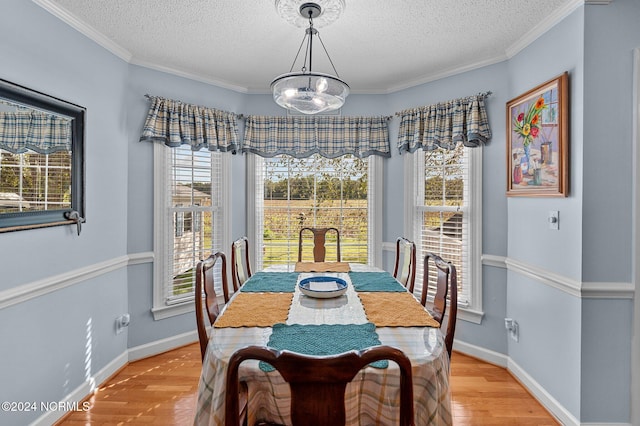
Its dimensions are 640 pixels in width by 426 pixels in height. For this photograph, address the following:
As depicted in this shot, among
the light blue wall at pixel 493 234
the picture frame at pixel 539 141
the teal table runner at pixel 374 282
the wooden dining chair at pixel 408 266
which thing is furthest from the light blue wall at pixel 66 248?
the picture frame at pixel 539 141

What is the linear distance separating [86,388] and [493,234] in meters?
3.33

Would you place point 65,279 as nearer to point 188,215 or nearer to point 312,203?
point 188,215

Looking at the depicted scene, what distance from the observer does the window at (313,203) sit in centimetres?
362

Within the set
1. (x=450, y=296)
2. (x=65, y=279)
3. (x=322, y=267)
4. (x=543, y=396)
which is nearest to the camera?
(x=450, y=296)

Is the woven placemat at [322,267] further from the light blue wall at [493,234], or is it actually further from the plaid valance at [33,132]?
the plaid valance at [33,132]

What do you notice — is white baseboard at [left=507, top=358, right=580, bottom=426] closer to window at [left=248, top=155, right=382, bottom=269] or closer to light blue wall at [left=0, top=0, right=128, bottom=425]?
window at [left=248, top=155, right=382, bottom=269]

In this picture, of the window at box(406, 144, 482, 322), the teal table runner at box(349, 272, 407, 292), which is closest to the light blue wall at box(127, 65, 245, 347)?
the teal table runner at box(349, 272, 407, 292)

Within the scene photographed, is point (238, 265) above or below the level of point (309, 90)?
below

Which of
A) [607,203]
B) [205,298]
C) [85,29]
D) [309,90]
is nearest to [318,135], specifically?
[309,90]

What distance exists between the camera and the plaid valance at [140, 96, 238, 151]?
2898 millimetres

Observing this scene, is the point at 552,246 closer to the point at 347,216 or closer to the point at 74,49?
the point at 347,216

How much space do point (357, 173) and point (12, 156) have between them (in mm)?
2750

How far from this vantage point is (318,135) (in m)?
3.47

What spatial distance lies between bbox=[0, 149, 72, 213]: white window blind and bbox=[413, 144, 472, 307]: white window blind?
113 inches
